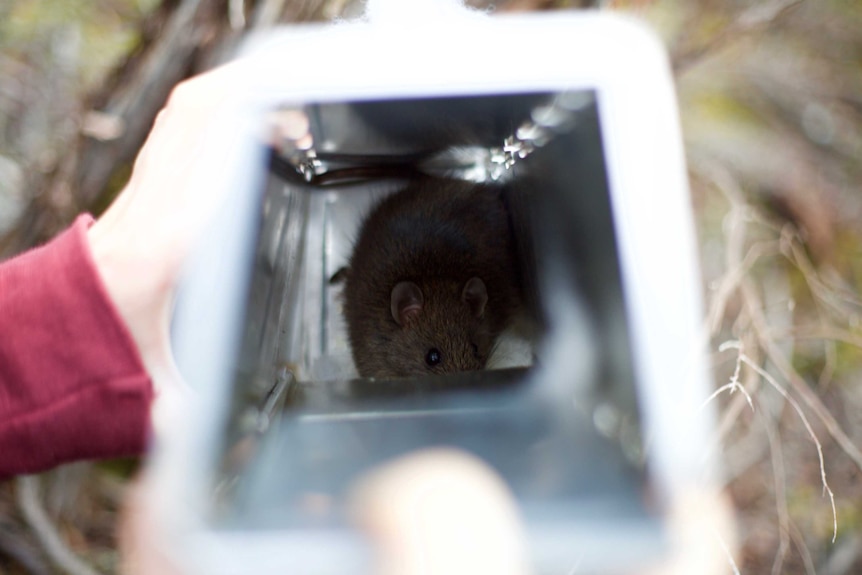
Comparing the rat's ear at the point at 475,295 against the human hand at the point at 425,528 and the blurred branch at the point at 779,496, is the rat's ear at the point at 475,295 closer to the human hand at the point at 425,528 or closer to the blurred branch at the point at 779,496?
the blurred branch at the point at 779,496

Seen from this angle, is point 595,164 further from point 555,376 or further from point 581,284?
point 555,376

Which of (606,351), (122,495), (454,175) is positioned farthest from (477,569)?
(454,175)

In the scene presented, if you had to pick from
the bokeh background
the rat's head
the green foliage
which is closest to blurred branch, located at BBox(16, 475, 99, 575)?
the bokeh background

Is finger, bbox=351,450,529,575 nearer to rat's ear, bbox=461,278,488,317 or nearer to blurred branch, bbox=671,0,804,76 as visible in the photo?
rat's ear, bbox=461,278,488,317

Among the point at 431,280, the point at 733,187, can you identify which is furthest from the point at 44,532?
the point at 733,187

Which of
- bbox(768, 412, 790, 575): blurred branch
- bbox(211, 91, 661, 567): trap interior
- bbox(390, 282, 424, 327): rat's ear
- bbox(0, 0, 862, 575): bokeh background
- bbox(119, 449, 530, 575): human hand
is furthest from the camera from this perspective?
bbox(390, 282, 424, 327): rat's ear

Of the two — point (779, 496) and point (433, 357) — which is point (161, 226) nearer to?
point (433, 357)
